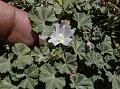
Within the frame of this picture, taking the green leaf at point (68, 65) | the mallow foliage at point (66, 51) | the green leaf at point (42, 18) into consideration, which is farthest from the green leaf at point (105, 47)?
the green leaf at point (42, 18)

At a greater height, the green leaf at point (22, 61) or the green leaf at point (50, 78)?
the green leaf at point (22, 61)

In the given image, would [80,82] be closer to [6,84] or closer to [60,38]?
[60,38]

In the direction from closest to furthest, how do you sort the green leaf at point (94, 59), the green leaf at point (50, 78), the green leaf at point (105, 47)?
the green leaf at point (50, 78), the green leaf at point (94, 59), the green leaf at point (105, 47)

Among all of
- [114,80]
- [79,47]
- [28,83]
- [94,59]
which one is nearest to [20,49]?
[28,83]

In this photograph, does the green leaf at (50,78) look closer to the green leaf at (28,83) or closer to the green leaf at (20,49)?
the green leaf at (28,83)

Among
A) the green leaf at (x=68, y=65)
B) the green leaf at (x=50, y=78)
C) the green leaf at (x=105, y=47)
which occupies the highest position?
the green leaf at (x=105, y=47)

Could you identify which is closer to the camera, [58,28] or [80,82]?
[80,82]

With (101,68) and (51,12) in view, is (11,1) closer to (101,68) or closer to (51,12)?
(51,12)
